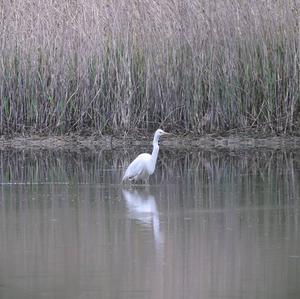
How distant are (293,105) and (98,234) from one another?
7153 millimetres

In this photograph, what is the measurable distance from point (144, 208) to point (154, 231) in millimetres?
1242

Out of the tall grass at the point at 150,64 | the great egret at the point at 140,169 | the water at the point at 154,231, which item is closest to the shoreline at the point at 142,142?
the tall grass at the point at 150,64

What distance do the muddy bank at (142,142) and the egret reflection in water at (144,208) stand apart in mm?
4118

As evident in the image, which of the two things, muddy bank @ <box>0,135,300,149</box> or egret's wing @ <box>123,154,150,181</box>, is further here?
muddy bank @ <box>0,135,300,149</box>

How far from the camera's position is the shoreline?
14766mm

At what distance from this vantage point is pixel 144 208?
31.0 ft

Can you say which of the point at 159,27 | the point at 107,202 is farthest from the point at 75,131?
the point at 107,202

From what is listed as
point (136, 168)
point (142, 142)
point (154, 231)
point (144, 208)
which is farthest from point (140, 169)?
point (142, 142)

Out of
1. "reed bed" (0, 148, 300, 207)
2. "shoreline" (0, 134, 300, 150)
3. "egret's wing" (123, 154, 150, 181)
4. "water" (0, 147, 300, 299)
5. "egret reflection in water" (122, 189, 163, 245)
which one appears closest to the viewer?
"water" (0, 147, 300, 299)

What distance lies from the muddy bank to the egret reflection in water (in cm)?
412

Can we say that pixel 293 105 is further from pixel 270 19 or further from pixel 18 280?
pixel 18 280

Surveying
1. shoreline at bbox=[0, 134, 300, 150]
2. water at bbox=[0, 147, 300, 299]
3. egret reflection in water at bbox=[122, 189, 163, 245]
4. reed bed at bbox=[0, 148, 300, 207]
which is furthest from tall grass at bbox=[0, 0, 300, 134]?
egret reflection in water at bbox=[122, 189, 163, 245]

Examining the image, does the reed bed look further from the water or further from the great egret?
the great egret

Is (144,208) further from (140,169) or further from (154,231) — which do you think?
(140,169)
